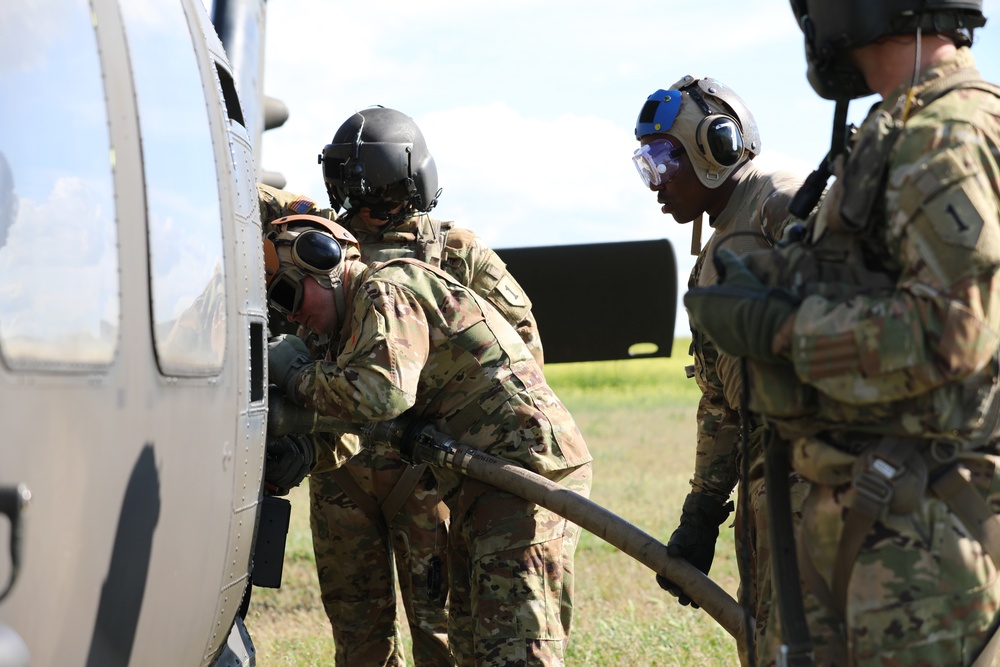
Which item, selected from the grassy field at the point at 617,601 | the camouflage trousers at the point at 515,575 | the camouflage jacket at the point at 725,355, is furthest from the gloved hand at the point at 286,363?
the grassy field at the point at 617,601

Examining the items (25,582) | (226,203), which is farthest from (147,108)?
(25,582)

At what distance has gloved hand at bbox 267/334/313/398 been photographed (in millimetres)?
3734

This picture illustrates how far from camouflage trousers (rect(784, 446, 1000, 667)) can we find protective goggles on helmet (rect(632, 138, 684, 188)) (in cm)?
177

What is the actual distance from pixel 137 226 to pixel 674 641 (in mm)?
4042

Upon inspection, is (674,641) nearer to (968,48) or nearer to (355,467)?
(355,467)

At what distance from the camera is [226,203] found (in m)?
3.07

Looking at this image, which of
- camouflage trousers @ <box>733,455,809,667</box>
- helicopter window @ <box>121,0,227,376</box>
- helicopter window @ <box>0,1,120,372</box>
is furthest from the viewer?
camouflage trousers @ <box>733,455,809,667</box>

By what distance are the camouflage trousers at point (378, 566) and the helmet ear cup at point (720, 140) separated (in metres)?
1.83

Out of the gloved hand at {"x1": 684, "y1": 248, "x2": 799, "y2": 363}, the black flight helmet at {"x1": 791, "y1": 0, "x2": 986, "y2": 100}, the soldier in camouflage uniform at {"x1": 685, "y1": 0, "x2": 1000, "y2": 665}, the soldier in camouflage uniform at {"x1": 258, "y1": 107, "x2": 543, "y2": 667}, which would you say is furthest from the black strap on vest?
the soldier in camouflage uniform at {"x1": 258, "y1": 107, "x2": 543, "y2": 667}

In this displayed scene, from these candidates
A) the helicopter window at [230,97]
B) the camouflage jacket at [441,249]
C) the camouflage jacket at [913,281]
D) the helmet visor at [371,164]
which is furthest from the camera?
the camouflage jacket at [441,249]

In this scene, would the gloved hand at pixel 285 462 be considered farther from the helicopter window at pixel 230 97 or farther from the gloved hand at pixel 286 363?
the helicopter window at pixel 230 97

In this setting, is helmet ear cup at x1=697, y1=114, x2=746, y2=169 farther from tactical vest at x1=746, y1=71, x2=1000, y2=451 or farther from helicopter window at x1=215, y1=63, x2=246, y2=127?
helicopter window at x1=215, y1=63, x2=246, y2=127

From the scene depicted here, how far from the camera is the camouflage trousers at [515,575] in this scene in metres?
3.72

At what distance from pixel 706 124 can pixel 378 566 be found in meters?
2.32
